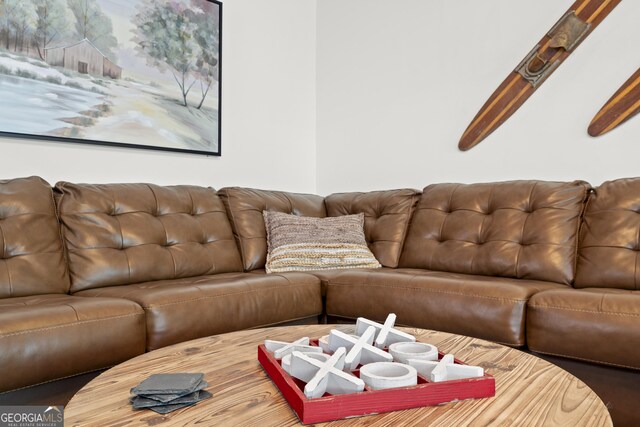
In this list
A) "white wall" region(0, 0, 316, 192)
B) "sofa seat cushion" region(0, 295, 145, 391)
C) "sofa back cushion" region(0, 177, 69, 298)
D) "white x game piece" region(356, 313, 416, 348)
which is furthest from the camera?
"white wall" region(0, 0, 316, 192)

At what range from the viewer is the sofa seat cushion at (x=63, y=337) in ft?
4.41

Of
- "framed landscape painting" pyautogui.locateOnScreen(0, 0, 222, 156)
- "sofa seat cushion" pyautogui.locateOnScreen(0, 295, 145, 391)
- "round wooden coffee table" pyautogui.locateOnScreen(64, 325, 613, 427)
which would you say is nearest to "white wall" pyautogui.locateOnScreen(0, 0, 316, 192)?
"framed landscape painting" pyautogui.locateOnScreen(0, 0, 222, 156)

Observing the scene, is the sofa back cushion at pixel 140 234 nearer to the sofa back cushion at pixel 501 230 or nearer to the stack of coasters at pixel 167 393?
the sofa back cushion at pixel 501 230

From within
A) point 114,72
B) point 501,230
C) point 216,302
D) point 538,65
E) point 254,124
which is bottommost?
point 216,302

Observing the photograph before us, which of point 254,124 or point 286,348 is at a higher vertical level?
point 254,124

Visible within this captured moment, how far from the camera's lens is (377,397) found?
824mm

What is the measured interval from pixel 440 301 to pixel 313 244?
0.84m

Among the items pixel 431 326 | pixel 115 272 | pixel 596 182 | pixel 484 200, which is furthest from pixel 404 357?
pixel 596 182

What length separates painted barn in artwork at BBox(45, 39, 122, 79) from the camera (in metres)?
2.33

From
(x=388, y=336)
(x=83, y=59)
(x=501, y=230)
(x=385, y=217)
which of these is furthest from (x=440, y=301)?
(x=83, y=59)

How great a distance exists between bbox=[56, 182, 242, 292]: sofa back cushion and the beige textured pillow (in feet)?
0.77

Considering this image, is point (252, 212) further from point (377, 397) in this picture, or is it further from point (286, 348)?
point (377, 397)

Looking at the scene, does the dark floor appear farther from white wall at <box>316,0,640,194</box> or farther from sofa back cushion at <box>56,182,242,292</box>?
white wall at <box>316,0,640,194</box>

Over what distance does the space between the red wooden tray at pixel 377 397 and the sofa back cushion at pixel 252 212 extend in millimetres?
1732
